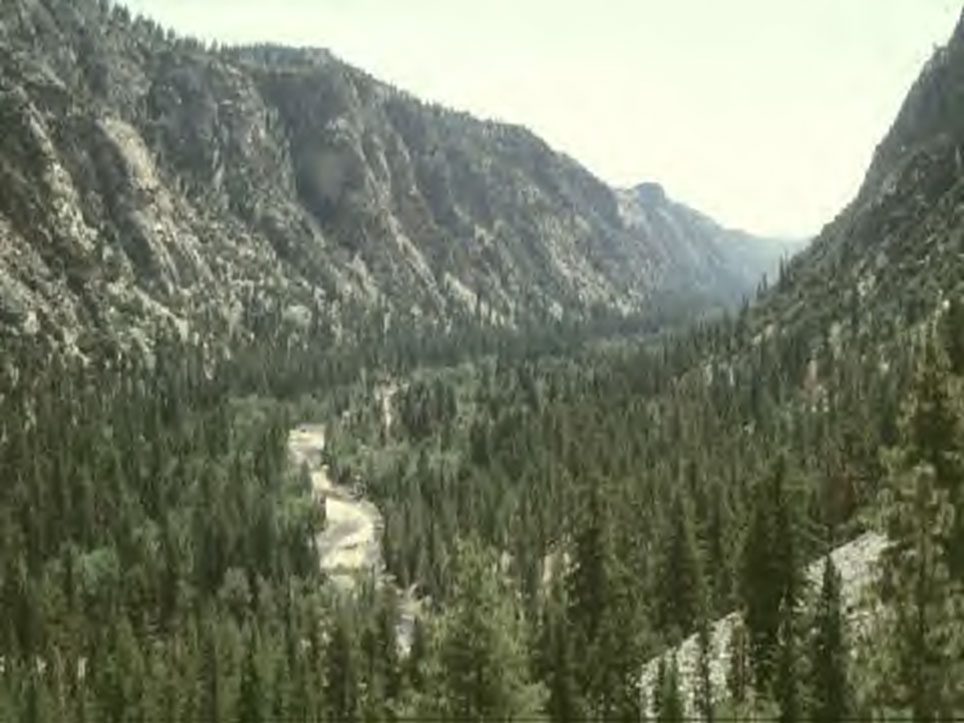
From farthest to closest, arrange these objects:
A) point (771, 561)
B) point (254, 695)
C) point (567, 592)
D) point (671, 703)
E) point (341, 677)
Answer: point (341, 677)
point (254, 695)
point (567, 592)
point (771, 561)
point (671, 703)

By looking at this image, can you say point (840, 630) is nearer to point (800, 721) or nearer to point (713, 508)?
point (800, 721)

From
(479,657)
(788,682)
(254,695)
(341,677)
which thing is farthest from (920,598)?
(341,677)

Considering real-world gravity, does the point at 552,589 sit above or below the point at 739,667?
above

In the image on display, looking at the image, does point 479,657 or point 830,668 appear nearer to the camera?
point 479,657

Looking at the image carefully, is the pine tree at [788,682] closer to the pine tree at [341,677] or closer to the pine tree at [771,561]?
the pine tree at [771,561]

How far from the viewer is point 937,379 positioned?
44906mm

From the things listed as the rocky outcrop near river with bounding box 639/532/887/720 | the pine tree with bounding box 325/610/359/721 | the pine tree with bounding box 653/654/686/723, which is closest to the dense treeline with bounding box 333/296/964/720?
the rocky outcrop near river with bounding box 639/532/887/720

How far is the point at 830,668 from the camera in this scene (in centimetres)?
5881

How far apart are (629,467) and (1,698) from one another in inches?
3484

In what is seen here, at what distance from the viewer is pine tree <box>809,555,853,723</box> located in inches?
2311

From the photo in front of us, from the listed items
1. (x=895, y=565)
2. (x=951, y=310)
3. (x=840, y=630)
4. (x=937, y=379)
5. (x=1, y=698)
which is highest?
(x=951, y=310)

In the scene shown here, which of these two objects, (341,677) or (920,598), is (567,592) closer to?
(920,598)

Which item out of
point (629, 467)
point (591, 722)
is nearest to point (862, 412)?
point (629, 467)

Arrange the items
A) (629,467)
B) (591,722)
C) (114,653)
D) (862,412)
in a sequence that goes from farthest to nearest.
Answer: (629,467), (862,412), (114,653), (591,722)
